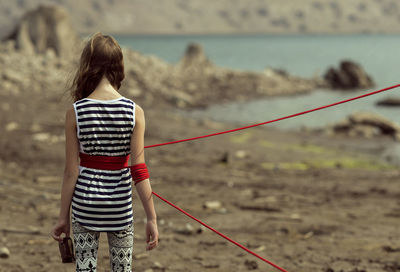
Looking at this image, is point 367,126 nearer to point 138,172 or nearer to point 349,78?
point 138,172

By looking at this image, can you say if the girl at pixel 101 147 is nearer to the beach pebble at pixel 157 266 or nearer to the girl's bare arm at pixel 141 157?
the girl's bare arm at pixel 141 157

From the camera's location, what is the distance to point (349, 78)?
3219 centimetres

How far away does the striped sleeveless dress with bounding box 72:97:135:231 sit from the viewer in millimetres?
2527

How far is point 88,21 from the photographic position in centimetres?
19962

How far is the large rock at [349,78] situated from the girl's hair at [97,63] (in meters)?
30.8

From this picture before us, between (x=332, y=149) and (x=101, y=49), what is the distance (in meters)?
11.5

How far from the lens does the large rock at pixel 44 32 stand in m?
24.1

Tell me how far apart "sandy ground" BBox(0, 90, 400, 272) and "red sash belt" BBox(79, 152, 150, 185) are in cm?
219

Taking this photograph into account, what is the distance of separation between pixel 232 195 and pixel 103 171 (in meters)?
5.26


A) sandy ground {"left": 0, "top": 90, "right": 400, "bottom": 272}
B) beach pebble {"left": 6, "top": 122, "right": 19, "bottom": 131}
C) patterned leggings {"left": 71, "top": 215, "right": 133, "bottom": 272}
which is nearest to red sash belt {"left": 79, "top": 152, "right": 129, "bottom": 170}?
patterned leggings {"left": 71, "top": 215, "right": 133, "bottom": 272}

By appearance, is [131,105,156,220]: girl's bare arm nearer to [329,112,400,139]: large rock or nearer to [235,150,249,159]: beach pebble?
[235,150,249,159]: beach pebble

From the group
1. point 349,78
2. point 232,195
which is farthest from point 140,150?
point 349,78

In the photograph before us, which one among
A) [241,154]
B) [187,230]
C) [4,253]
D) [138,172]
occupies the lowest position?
[241,154]

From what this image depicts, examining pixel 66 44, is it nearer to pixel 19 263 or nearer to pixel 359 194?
pixel 359 194
